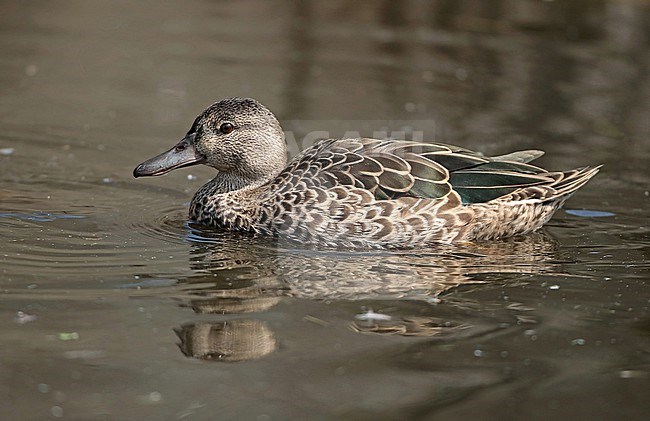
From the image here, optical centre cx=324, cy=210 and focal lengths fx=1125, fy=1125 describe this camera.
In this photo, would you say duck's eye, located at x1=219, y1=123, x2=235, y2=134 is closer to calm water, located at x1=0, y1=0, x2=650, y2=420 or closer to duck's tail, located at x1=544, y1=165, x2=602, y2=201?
calm water, located at x1=0, y1=0, x2=650, y2=420

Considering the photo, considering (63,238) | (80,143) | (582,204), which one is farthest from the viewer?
(80,143)

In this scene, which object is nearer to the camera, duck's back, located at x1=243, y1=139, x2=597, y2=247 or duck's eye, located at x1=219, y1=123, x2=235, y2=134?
duck's back, located at x1=243, y1=139, x2=597, y2=247

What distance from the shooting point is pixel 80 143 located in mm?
11250

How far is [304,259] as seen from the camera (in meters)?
8.10

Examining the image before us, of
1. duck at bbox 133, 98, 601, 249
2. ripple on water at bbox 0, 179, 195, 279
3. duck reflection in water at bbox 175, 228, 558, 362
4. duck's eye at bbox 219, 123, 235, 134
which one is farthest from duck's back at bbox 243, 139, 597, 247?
ripple on water at bbox 0, 179, 195, 279

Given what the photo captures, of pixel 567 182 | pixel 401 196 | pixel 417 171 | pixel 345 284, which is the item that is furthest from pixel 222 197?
pixel 567 182

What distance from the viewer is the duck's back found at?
8523 millimetres

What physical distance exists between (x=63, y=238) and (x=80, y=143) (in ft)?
10.2

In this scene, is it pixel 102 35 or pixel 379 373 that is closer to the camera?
pixel 379 373

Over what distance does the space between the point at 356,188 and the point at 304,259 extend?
80 centimetres

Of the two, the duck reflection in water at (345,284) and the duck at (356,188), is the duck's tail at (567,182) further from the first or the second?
the duck reflection in water at (345,284)

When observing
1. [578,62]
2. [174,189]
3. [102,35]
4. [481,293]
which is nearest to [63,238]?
[174,189]

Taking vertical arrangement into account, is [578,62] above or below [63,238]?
above

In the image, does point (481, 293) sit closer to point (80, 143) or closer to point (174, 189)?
point (174, 189)
